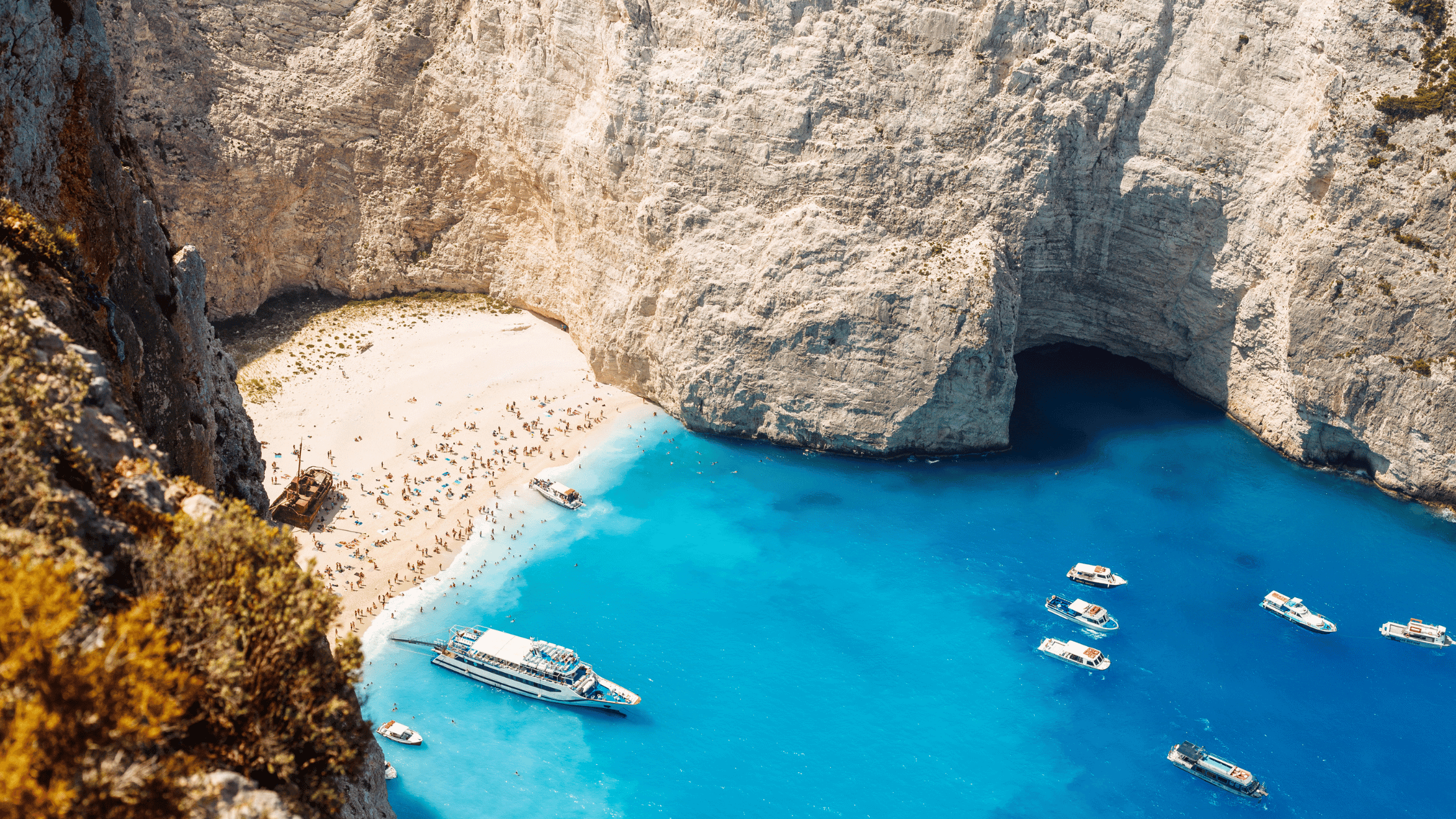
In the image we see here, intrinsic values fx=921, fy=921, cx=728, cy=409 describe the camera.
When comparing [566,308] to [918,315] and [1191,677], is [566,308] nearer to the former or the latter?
[918,315]

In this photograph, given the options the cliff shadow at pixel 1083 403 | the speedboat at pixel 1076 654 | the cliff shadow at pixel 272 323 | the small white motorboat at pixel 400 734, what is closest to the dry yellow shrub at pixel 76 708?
the small white motorboat at pixel 400 734

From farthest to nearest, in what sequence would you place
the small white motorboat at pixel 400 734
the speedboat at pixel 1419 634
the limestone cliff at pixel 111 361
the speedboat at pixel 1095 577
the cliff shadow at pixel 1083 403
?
the cliff shadow at pixel 1083 403 → the speedboat at pixel 1095 577 → the speedboat at pixel 1419 634 → the small white motorboat at pixel 400 734 → the limestone cliff at pixel 111 361

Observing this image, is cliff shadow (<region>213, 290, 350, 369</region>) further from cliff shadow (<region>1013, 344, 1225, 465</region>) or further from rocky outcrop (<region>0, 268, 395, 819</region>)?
cliff shadow (<region>1013, 344, 1225, 465</region>)

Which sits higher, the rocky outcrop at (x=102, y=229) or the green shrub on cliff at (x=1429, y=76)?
the green shrub on cliff at (x=1429, y=76)

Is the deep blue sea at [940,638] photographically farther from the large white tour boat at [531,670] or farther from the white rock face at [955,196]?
the white rock face at [955,196]

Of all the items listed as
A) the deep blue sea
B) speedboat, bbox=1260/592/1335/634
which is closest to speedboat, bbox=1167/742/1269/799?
the deep blue sea

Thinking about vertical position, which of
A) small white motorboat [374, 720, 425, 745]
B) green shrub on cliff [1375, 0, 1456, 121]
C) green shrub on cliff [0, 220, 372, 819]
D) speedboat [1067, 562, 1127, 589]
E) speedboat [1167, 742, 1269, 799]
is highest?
green shrub on cliff [1375, 0, 1456, 121]
